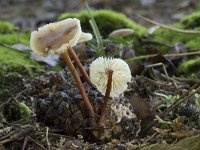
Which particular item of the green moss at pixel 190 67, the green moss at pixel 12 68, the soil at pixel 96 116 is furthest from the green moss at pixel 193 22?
the green moss at pixel 12 68

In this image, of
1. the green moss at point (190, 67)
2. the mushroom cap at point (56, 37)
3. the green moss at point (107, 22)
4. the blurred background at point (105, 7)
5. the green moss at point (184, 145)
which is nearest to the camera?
the green moss at point (184, 145)

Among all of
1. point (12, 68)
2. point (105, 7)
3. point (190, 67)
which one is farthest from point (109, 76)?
point (105, 7)

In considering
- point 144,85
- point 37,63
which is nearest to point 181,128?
point 144,85

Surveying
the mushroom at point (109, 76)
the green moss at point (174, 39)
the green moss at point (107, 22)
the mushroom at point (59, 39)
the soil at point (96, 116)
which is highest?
the green moss at point (107, 22)

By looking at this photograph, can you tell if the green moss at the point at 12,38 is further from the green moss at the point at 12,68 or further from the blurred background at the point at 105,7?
the blurred background at the point at 105,7

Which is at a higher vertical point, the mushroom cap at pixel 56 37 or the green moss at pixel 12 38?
the green moss at pixel 12 38

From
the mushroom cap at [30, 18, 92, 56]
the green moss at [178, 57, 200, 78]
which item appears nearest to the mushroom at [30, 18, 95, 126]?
the mushroom cap at [30, 18, 92, 56]

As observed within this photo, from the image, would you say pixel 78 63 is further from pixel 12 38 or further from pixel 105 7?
pixel 105 7
